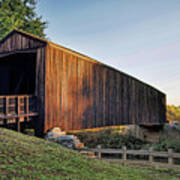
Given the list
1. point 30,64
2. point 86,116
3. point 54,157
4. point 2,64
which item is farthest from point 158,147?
point 2,64

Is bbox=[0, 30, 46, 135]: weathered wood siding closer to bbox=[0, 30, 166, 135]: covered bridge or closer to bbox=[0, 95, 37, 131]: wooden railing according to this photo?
bbox=[0, 30, 166, 135]: covered bridge

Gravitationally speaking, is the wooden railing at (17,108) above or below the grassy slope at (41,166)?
above

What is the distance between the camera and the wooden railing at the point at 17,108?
486 inches

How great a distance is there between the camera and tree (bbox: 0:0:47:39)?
Result: 26516mm

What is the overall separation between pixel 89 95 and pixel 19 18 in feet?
55.6

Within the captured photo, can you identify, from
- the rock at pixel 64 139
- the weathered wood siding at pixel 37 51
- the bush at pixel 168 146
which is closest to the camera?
the rock at pixel 64 139

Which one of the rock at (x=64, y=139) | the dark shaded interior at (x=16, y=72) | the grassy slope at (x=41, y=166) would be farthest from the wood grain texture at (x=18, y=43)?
the grassy slope at (x=41, y=166)

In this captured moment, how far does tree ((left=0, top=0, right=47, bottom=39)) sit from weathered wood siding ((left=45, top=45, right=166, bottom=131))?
13606 millimetres

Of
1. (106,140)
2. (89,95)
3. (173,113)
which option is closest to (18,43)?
(89,95)

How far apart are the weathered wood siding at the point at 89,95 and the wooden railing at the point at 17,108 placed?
0.92 m

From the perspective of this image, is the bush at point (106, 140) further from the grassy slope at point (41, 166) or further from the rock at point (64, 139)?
the grassy slope at point (41, 166)

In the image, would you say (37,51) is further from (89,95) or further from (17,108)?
(89,95)

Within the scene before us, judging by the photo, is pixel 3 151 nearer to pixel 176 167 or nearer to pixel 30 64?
pixel 176 167

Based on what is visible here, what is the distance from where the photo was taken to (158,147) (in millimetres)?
15500
